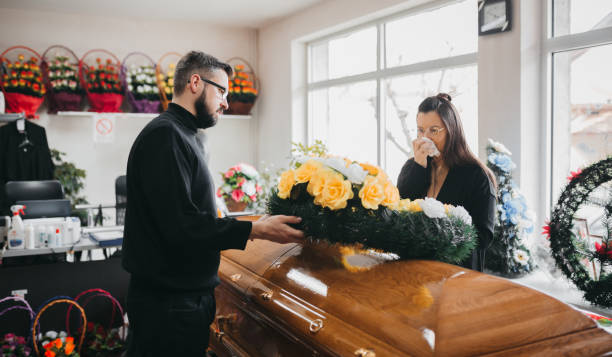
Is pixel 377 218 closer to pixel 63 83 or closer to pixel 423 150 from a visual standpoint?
pixel 423 150

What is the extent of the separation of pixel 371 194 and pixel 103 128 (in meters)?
5.81

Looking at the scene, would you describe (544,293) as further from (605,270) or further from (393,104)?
(393,104)

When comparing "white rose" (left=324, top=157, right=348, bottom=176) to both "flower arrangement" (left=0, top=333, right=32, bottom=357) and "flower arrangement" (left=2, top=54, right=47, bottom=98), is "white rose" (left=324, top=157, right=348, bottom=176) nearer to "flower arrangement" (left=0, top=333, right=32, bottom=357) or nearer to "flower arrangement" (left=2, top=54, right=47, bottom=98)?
"flower arrangement" (left=0, top=333, right=32, bottom=357)

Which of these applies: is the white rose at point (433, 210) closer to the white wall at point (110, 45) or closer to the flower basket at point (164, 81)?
the flower basket at point (164, 81)

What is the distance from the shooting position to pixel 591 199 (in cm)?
219

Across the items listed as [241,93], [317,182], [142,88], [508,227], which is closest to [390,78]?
[241,93]

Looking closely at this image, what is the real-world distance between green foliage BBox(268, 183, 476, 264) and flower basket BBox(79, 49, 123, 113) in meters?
5.48

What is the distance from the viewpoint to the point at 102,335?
3.25 metres

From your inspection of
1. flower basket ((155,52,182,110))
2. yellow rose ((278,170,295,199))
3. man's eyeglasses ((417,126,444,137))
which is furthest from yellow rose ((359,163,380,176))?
flower basket ((155,52,182,110))

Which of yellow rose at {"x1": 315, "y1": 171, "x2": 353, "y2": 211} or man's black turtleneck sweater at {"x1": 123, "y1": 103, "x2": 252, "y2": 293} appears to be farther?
man's black turtleneck sweater at {"x1": 123, "y1": 103, "x2": 252, "y2": 293}

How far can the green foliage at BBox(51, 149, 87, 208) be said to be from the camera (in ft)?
20.6

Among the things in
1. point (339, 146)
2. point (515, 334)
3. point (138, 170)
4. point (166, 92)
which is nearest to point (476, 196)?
point (515, 334)

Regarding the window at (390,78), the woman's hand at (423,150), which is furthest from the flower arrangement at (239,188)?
the woman's hand at (423,150)

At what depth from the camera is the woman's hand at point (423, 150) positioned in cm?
220
